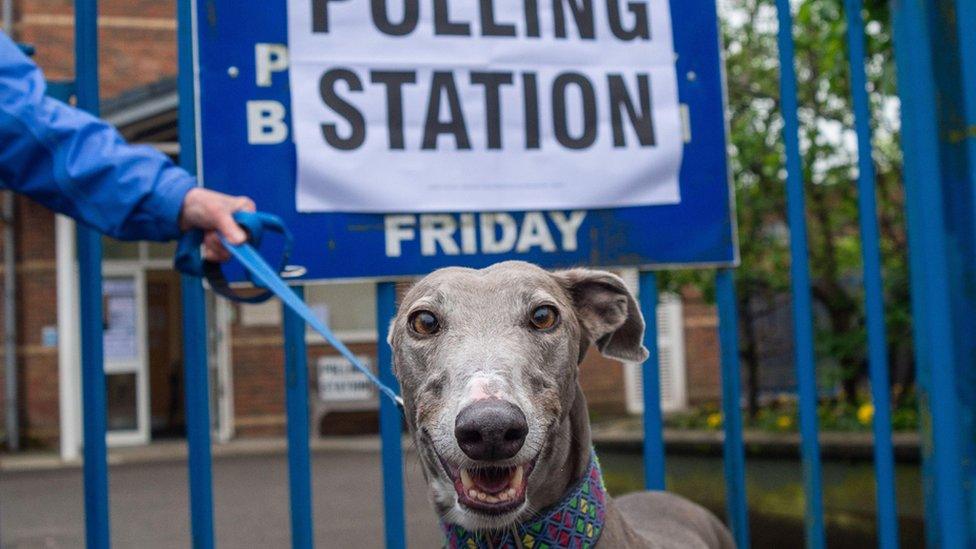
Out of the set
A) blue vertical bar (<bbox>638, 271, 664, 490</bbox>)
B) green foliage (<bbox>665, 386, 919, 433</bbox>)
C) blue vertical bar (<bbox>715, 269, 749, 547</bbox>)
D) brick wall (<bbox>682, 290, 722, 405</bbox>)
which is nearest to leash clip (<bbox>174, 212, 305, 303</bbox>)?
blue vertical bar (<bbox>638, 271, 664, 490</bbox>)

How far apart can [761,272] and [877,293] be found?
607cm

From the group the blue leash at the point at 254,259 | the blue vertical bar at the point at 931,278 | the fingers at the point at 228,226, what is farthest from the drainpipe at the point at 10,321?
the blue vertical bar at the point at 931,278

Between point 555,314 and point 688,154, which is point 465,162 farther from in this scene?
point 555,314

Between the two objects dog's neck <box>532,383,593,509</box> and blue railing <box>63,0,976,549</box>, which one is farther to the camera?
blue railing <box>63,0,976,549</box>

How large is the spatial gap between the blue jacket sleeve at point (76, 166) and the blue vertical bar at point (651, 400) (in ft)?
5.02

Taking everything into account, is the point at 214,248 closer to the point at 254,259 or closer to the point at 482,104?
the point at 254,259

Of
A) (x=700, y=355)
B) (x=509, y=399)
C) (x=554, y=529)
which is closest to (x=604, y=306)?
(x=554, y=529)

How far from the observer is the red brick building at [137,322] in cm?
1405

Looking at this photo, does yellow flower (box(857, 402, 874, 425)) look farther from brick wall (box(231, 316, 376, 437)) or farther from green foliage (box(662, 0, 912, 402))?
brick wall (box(231, 316, 376, 437))

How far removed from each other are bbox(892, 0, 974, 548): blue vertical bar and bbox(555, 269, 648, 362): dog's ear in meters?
1.06

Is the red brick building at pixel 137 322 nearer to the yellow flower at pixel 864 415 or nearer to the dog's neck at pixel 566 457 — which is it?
the yellow flower at pixel 864 415

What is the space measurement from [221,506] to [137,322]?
610cm

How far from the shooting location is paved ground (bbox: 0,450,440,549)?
7.79 m

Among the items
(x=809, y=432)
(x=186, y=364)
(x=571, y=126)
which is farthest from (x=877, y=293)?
(x=186, y=364)
